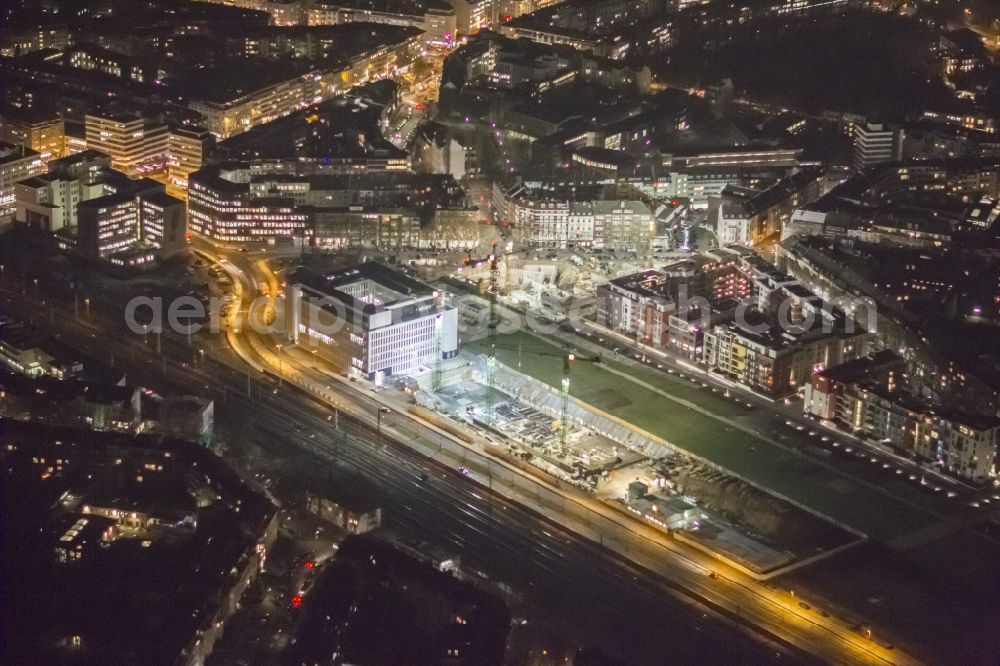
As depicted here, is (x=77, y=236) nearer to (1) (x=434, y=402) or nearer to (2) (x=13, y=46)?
(1) (x=434, y=402)

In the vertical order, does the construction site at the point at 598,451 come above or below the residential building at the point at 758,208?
below

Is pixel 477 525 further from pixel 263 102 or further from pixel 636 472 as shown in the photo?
pixel 263 102

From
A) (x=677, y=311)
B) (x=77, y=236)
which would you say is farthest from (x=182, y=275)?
(x=677, y=311)

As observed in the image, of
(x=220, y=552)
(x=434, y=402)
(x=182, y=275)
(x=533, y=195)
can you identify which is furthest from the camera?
(x=533, y=195)

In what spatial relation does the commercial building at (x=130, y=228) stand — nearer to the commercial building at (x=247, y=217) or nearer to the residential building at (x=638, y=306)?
the commercial building at (x=247, y=217)

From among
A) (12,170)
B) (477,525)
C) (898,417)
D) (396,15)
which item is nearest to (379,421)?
(477,525)

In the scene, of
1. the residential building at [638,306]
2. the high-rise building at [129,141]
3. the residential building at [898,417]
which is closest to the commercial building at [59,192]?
the high-rise building at [129,141]

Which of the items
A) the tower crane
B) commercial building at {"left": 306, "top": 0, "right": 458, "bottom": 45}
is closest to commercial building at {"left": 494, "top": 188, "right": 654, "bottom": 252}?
the tower crane
